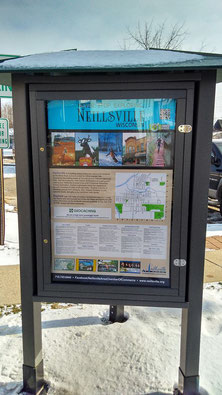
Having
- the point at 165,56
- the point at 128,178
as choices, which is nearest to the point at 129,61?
the point at 165,56

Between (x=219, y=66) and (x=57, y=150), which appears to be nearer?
(x=219, y=66)

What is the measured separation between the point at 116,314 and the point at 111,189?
1.52 meters

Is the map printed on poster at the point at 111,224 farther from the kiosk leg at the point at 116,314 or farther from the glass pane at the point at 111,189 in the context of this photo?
the kiosk leg at the point at 116,314

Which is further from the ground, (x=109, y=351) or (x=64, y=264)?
(x=64, y=264)

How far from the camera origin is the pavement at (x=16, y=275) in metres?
3.33

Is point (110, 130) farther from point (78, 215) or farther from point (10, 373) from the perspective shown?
point (10, 373)

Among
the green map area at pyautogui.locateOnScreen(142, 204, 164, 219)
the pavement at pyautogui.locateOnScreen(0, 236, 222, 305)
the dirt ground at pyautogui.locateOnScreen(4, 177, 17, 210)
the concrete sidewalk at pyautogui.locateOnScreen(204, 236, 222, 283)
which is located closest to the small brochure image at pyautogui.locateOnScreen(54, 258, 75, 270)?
the green map area at pyautogui.locateOnScreen(142, 204, 164, 219)

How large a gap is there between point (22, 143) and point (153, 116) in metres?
0.81

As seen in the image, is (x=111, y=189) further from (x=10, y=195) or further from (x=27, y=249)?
(x=10, y=195)

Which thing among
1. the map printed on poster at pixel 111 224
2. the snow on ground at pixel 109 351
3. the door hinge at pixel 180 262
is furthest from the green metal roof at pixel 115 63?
the snow on ground at pixel 109 351

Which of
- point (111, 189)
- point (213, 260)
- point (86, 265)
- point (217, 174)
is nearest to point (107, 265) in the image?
point (86, 265)

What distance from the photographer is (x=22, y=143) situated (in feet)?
6.17

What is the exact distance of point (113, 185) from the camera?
1.91 metres

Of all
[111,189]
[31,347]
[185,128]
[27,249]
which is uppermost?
[185,128]
